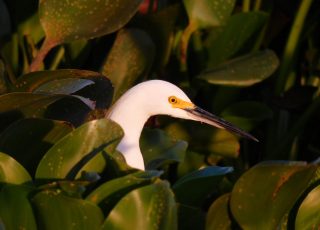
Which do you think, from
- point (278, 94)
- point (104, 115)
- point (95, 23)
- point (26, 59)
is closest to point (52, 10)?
point (95, 23)

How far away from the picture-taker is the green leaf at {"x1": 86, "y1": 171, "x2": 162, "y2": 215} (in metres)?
1.93

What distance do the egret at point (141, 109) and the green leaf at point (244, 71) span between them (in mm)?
380

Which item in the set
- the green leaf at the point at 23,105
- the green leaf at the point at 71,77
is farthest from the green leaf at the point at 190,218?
the green leaf at the point at 71,77

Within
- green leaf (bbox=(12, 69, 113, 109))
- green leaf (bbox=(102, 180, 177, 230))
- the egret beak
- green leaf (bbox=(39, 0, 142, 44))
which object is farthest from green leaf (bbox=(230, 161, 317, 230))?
green leaf (bbox=(39, 0, 142, 44))

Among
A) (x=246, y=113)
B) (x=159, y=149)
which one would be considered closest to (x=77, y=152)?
(x=159, y=149)

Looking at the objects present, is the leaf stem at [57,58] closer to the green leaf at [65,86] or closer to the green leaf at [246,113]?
the green leaf at [246,113]

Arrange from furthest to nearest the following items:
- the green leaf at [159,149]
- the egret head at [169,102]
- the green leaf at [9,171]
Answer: the egret head at [169,102] < the green leaf at [159,149] < the green leaf at [9,171]

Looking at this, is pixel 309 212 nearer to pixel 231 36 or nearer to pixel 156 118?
pixel 156 118

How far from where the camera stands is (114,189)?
1.94 metres

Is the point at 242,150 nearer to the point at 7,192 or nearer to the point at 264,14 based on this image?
the point at 264,14

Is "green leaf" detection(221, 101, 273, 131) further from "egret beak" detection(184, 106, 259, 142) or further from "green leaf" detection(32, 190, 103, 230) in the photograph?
"green leaf" detection(32, 190, 103, 230)

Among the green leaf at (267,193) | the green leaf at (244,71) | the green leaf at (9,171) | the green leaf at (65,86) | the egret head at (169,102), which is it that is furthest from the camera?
the green leaf at (244,71)

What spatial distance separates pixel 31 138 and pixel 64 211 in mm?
369

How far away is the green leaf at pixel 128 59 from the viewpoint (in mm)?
3285
